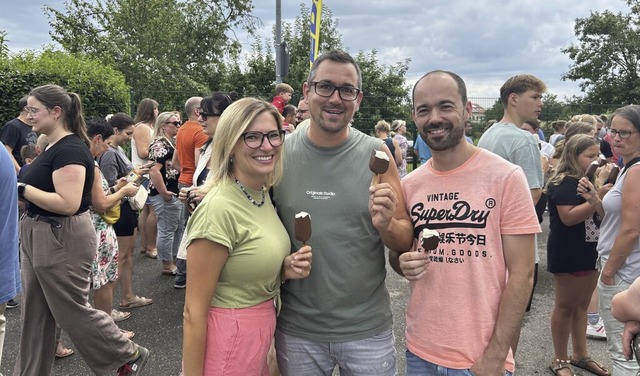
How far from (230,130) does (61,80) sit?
754cm

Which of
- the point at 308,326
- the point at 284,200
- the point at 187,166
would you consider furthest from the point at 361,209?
the point at 187,166

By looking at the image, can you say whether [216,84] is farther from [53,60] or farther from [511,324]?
[511,324]

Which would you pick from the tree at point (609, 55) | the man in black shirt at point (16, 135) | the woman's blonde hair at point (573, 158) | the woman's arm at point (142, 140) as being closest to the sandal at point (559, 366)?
the woman's blonde hair at point (573, 158)

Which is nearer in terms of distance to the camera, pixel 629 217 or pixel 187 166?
pixel 629 217

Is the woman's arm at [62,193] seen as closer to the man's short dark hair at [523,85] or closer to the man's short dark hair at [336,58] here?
the man's short dark hair at [336,58]

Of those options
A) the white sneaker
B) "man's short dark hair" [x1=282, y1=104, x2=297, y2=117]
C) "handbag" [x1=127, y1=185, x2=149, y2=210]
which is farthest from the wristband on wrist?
the white sneaker

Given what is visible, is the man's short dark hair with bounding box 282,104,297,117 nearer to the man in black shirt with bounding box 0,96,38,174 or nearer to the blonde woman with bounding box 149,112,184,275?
the blonde woman with bounding box 149,112,184,275

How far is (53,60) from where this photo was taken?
8.45m

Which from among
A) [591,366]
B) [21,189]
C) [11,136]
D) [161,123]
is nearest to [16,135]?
[11,136]

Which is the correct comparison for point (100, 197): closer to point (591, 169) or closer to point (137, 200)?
point (137, 200)

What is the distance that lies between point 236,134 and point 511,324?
142 centimetres

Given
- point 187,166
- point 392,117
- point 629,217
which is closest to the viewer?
point 629,217

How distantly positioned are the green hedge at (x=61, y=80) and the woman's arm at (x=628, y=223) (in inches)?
329

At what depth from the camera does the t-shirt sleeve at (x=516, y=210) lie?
6.17 feet
